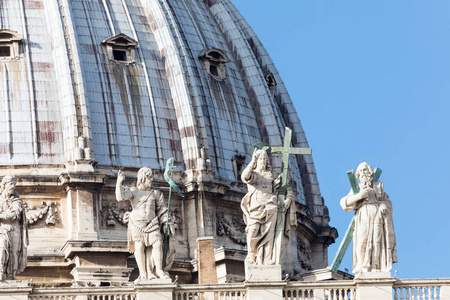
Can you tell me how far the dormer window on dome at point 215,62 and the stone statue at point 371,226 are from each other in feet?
103

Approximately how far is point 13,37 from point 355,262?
30284 mm

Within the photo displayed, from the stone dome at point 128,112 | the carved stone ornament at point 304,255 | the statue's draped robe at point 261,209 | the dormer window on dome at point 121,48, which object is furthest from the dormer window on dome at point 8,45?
the statue's draped robe at point 261,209

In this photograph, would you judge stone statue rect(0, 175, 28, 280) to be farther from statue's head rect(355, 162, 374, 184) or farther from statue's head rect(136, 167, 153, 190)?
statue's head rect(355, 162, 374, 184)

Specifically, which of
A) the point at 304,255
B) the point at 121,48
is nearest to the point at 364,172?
the point at 304,255

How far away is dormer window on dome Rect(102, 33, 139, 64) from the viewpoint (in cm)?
8681

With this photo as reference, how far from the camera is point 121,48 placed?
87125 mm

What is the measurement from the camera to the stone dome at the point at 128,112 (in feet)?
263

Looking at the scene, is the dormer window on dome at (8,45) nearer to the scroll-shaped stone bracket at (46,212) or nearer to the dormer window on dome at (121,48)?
the dormer window on dome at (121,48)

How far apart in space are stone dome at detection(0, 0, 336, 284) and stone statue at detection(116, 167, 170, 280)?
19559 millimetres

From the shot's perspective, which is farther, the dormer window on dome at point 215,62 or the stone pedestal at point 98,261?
the dormer window on dome at point 215,62

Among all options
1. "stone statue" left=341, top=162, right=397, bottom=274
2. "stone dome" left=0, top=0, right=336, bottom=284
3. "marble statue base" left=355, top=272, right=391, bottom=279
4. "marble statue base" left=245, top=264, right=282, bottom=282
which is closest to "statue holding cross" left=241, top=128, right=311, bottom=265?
"marble statue base" left=245, top=264, right=282, bottom=282

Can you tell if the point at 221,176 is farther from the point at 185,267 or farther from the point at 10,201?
the point at 10,201

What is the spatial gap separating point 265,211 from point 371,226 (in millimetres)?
2207

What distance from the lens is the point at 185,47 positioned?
88062 millimetres
